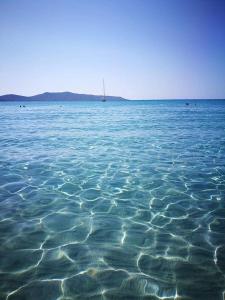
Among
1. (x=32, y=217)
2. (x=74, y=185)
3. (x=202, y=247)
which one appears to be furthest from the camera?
(x=74, y=185)

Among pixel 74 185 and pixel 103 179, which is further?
pixel 103 179

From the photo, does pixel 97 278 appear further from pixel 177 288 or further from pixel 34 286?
pixel 177 288

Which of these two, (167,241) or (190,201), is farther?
(190,201)

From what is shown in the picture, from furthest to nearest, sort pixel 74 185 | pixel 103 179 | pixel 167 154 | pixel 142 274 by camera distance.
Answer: pixel 167 154, pixel 103 179, pixel 74 185, pixel 142 274

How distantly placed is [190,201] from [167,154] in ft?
21.7

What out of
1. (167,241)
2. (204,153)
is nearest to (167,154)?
(204,153)

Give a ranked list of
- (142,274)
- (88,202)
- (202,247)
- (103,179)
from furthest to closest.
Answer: (103,179) → (88,202) → (202,247) → (142,274)

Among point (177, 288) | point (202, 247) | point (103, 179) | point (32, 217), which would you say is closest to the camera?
point (177, 288)

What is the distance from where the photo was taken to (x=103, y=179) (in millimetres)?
10211

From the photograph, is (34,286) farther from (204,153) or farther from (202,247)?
(204,153)

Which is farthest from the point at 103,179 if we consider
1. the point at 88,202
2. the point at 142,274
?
the point at 142,274

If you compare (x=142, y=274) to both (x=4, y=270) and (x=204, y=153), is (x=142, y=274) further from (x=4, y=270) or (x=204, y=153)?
(x=204, y=153)

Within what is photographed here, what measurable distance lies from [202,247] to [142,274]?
69.4 inches

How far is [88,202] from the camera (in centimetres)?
807
